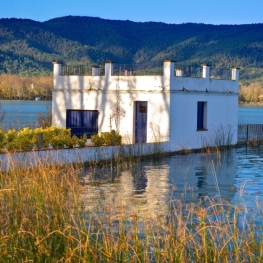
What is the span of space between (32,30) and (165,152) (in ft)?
378

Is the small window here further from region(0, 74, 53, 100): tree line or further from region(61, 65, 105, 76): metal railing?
region(0, 74, 53, 100): tree line

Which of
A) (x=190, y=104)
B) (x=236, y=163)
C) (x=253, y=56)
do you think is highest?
(x=253, y=56)

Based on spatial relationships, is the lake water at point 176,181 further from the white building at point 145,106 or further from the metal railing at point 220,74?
the metal railing at point 220,74

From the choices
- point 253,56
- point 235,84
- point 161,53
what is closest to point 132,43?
point 161,53

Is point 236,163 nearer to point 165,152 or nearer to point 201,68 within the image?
point 165,152

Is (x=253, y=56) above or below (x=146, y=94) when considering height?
above

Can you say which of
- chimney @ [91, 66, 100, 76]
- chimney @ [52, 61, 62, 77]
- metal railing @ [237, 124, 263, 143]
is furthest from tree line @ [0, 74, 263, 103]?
chimney @ [91, 66, 100, 76]

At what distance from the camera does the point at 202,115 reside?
2225 cm

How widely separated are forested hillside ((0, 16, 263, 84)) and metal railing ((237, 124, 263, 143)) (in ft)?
234

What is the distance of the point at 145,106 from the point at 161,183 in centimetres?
666

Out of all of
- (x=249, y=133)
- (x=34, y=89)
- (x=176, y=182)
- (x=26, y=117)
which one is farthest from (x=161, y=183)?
(x=34, y=89)

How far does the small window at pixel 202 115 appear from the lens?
22025 mm

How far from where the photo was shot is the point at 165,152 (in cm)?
1956

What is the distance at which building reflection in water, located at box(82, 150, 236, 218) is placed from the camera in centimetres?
1115
